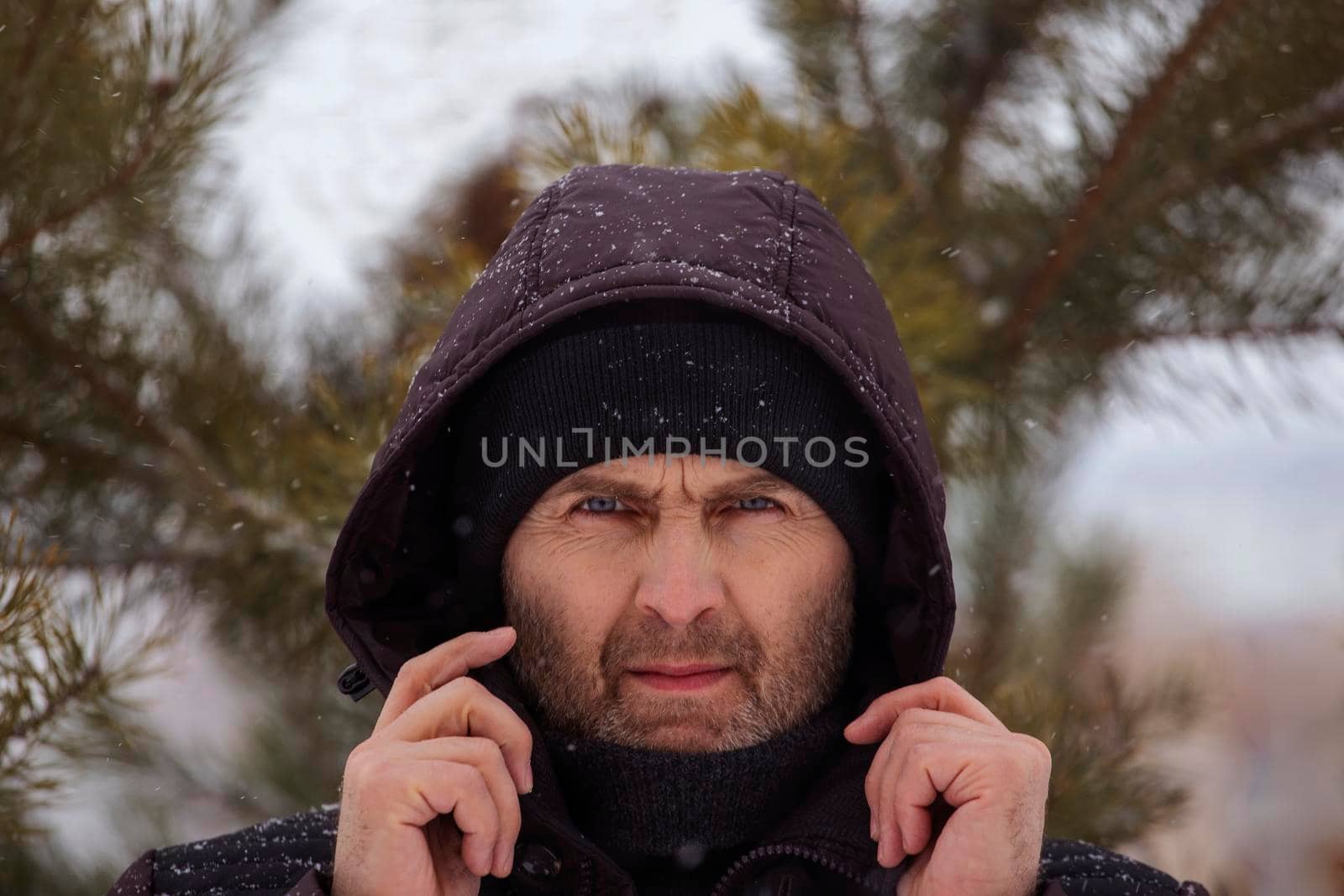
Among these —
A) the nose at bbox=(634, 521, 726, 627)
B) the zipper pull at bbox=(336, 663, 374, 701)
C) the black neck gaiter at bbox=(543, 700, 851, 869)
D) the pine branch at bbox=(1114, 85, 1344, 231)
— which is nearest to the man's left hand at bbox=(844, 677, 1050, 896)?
the black neck gaiter at bbox=(543, 700, 851, 869)

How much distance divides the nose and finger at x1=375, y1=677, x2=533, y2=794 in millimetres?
231

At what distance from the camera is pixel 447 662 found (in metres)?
1.64

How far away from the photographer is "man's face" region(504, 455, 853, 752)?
1.64 m

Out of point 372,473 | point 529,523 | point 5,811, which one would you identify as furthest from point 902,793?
point 5,811

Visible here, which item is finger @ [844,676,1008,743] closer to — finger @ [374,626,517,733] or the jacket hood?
the jacket hood

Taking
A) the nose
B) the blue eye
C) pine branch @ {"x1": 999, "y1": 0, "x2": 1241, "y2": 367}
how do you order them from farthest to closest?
1. pine branch @ {"x1": 999, "y1": 0, "x2": 1241, "y2": 367}
2. the blue eye
3. the nose

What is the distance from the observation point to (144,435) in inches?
75.0

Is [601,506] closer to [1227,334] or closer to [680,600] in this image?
[680,600]

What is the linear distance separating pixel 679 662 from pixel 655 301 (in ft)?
1.61

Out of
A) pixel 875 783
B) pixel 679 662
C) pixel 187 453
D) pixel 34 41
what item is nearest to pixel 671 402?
pixel 679 662

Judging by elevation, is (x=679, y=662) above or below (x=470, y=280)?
below

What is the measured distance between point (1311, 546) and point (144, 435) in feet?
8.32

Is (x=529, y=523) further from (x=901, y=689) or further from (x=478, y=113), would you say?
(x=478, y=113)

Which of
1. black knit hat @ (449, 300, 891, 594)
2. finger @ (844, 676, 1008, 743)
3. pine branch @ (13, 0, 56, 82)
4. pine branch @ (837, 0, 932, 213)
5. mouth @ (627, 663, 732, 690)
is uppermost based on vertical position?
pine branch @ (837, 0, 932, 213)
